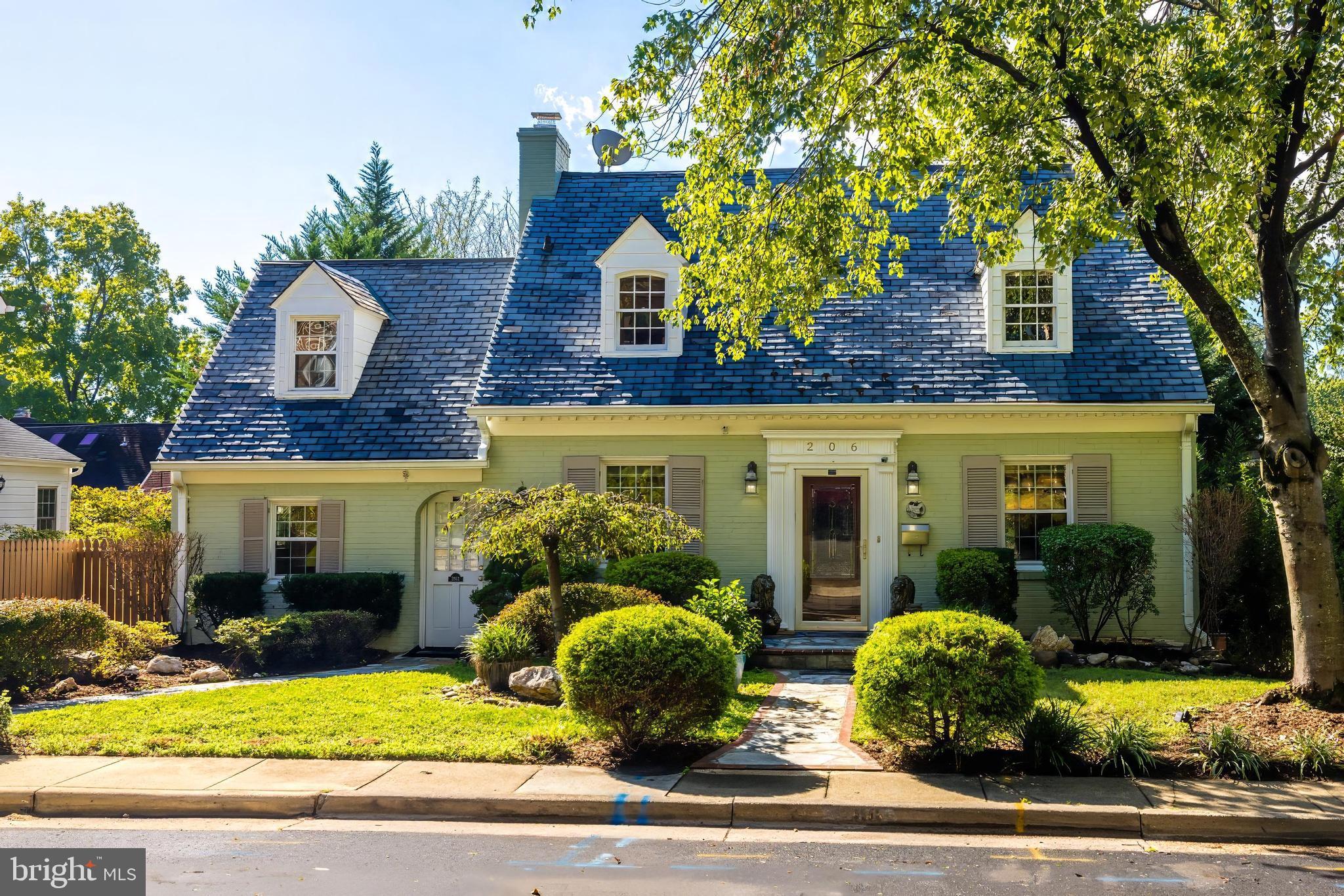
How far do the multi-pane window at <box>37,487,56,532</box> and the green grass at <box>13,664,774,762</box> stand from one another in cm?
1687

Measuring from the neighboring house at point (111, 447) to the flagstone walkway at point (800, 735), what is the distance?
1010 inches

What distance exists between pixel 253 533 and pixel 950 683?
11.8 metres

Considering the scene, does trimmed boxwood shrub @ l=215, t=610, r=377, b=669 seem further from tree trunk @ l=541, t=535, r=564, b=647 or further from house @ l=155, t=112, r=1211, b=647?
tree trunk @ l=541, t=535, r=564, b=647

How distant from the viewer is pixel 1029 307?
1541 centimetres

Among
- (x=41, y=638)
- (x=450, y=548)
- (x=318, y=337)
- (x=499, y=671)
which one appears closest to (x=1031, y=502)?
(x=499, y=671)

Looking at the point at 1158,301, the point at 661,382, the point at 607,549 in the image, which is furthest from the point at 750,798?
the point at 1158,301

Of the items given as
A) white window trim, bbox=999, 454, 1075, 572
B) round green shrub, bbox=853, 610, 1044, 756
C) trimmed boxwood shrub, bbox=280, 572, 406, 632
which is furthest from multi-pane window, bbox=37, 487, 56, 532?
round green shrub, bbox=853, 610, 1044, 756

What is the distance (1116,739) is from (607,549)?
548cm

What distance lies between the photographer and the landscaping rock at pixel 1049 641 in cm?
1316

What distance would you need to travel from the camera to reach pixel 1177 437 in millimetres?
14742

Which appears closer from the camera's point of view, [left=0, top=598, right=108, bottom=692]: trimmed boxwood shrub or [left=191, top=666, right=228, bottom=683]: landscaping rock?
[left=0, top=598, right=108, bottom=692]: trimmed boxwood shrub

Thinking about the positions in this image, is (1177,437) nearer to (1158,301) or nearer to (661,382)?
(1158,301)

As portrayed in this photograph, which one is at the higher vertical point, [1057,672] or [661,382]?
[661,382]

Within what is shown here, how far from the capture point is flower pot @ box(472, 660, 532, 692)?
11.5 m
